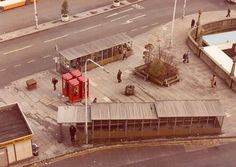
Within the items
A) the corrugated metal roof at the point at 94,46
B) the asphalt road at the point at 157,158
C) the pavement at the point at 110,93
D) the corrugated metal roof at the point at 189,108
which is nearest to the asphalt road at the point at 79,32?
the pavement at the point at 110,93

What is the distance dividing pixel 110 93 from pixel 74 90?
14.4 feet

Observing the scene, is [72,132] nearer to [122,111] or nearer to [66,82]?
[122,111]

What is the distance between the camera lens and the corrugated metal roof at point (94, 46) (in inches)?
2040

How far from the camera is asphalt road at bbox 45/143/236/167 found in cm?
4134

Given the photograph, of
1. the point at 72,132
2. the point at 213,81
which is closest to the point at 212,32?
the point at 213,81

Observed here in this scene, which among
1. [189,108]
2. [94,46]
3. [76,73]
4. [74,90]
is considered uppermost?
[94,46]

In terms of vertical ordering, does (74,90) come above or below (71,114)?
above

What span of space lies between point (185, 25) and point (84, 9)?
14509mm

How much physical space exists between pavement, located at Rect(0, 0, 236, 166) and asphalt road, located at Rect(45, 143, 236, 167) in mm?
1672

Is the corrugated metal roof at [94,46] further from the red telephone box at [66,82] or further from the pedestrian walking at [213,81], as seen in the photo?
the pedestrian walking at [213,81]

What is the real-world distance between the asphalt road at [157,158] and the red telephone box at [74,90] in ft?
26.0

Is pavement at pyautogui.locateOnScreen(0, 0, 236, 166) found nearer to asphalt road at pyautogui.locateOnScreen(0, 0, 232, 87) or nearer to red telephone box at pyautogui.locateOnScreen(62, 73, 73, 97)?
red telephone box at pyautogui.locateOnScreen(62, 73, 73, 97)

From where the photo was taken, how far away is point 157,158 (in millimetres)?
42188

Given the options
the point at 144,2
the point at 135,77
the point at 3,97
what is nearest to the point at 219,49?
the point at 135,77
